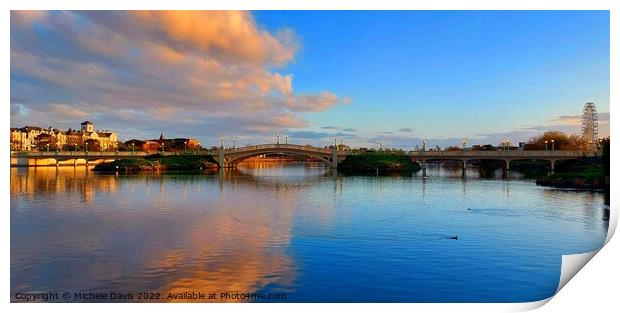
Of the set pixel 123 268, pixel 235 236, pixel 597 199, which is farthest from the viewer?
pixel 597 199

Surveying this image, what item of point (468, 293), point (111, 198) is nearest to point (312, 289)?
point (468, 293)

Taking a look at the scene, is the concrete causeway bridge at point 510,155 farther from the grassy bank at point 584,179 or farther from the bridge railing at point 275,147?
the grassy bank at point 584,179

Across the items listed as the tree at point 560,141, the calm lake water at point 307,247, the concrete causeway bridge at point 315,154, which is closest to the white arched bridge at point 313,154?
the concrete causeway bridge at point 315,154

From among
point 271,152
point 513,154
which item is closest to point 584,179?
point 513,154

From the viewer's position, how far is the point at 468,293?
805 cm

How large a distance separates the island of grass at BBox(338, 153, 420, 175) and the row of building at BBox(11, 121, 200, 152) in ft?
105

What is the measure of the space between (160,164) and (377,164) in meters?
20.2

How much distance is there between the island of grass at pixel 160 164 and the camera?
46.8m

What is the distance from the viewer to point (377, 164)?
160 ft

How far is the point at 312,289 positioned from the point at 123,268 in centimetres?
342

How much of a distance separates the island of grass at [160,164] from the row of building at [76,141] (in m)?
19.8

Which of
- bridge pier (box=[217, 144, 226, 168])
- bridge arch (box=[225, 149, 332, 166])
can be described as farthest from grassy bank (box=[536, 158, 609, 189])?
bridge pier (box=[217, 144, 226, 168])
